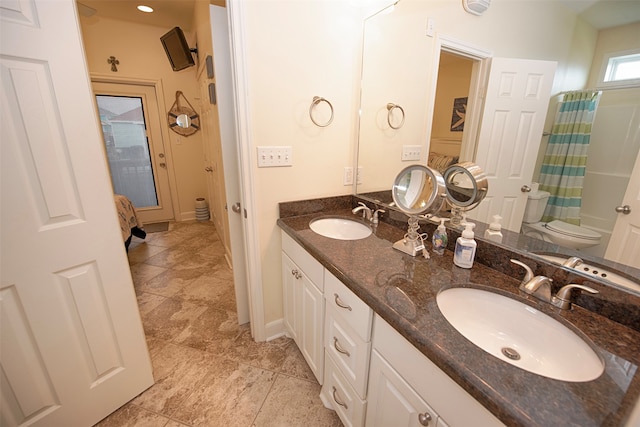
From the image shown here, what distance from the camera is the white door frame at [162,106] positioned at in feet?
10.8

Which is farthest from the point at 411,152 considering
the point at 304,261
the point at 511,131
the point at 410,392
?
the point at 410,392

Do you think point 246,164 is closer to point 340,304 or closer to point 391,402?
point 340,304

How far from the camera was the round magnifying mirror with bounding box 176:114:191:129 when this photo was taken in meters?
3.77

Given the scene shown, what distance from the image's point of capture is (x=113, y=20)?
10.5ft

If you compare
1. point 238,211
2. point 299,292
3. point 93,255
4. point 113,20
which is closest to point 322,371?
point 299,292

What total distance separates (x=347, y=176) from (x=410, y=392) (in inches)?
49.7

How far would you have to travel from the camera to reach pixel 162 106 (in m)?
3.68

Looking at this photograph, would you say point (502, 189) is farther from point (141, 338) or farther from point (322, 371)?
point (141, 338)

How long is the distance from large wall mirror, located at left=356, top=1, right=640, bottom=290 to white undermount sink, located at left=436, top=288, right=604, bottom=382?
12.4 inches

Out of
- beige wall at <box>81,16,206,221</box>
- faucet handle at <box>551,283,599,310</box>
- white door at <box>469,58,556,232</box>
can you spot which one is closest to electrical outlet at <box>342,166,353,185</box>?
white door at <box>469,58,556,232</box>

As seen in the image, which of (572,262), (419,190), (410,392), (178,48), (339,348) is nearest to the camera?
(410,392)

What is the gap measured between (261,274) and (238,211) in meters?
0.44

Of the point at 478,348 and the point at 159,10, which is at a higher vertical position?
the point at 159,10

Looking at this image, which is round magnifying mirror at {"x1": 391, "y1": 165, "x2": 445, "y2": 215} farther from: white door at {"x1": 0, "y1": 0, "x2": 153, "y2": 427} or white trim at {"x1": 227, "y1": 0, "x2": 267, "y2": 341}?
white door at {"x1": 0, "y1": 0, "x2": 153, "y2": 427}
